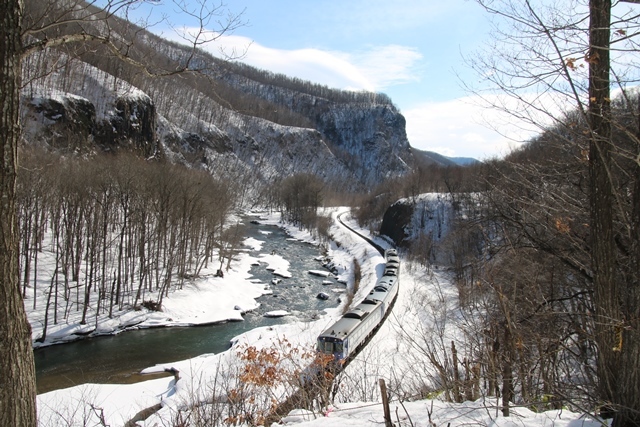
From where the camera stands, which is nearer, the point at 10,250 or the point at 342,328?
the point at 10,250

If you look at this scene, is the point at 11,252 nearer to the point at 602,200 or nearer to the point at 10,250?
the point at 10,250

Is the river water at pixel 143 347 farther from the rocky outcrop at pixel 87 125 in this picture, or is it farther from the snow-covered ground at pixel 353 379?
the rocky outcrop at pixel 87 125

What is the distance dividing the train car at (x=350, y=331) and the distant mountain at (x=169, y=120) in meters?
10.1

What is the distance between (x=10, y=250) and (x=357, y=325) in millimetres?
17083

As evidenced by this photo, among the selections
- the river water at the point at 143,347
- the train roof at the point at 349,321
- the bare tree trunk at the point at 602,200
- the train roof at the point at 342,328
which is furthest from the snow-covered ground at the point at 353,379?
the river water at the point at 143,347

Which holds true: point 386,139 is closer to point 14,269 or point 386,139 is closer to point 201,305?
point 201,305

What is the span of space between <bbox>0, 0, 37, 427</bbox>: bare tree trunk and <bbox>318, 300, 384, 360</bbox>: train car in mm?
12254

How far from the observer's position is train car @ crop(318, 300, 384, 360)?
16594 millimetres

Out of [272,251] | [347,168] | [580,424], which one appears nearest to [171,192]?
[272,251]

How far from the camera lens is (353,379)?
12.4m

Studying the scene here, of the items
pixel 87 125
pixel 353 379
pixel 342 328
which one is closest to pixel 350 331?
pixel 342 328

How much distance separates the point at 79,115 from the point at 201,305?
3882 centimetres

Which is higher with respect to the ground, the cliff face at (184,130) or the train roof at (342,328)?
the cliff face at (184,130)

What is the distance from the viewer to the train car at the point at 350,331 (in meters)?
16.6
